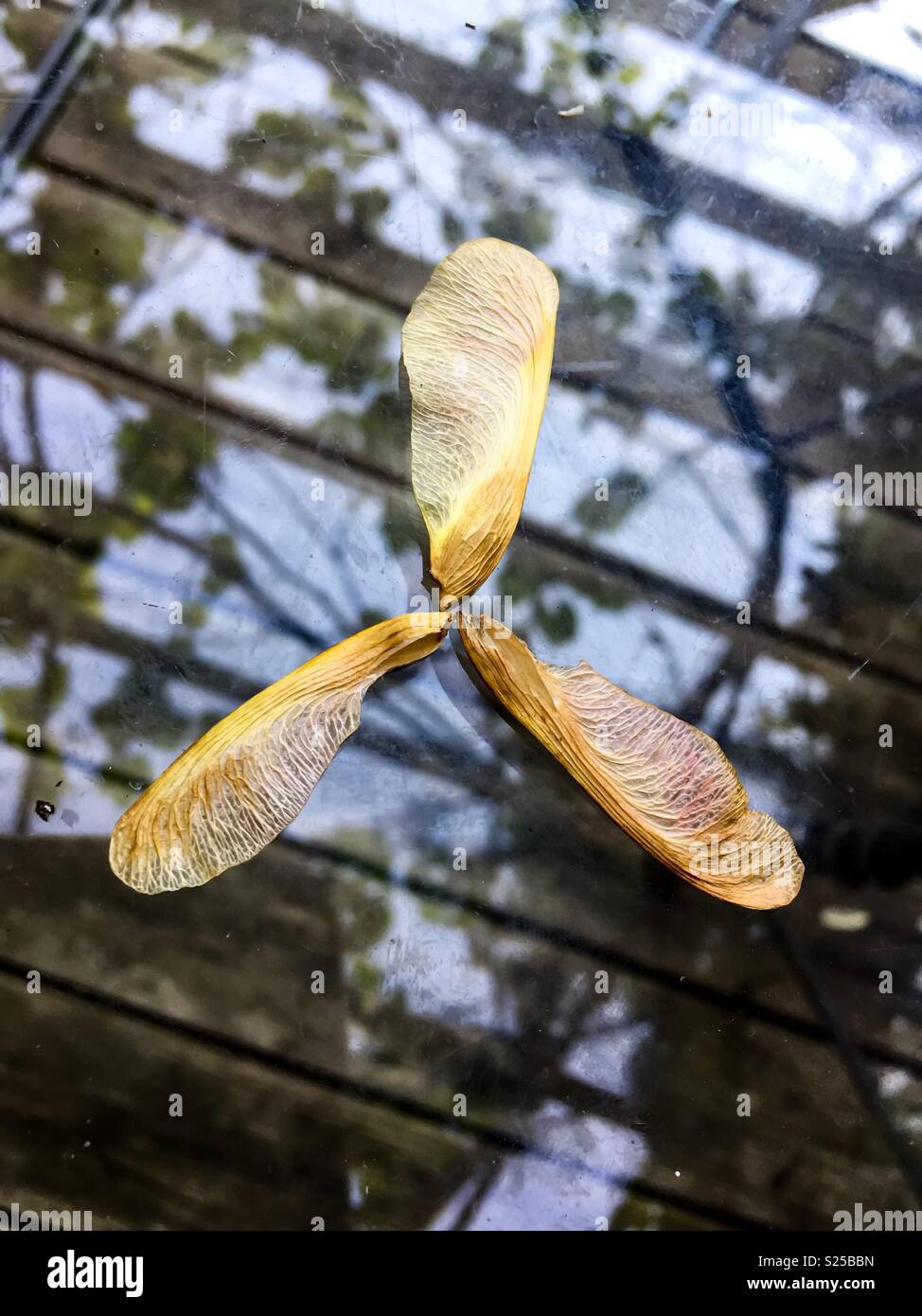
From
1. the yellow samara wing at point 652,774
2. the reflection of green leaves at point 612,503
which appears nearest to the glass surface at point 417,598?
the reflection of green leaves at point 612,503

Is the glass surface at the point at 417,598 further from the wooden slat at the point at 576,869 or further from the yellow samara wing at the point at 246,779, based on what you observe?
the yellow samara wing at the point at 246,779

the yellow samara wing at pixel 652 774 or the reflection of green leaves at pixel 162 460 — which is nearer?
the yellow samara wing at pixel 652 774

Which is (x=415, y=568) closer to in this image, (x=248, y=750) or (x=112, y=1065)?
(x=248, y=750)

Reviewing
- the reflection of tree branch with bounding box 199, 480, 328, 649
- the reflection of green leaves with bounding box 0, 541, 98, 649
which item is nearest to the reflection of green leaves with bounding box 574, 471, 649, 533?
the reflection of tree branch with bounding box 199, 480, 328, 649

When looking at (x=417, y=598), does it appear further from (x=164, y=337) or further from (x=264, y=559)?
(x=164, y=337)

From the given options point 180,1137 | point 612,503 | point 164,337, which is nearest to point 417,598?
point 612,503

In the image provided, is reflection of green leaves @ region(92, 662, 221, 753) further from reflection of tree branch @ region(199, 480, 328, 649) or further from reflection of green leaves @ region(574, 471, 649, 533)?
reflection of green leaves @ region(574, 471, 649, 533)
